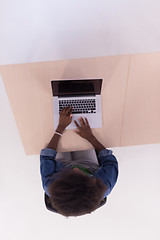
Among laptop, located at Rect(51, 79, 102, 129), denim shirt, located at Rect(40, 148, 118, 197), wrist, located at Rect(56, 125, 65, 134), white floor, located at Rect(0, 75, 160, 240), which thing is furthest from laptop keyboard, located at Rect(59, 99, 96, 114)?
white floor, located at Rect(0, 75, 160, 240)

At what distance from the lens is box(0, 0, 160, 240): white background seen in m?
1.80

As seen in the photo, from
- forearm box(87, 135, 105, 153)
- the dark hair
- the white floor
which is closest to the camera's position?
the dark hair

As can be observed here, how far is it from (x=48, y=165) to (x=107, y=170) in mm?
363

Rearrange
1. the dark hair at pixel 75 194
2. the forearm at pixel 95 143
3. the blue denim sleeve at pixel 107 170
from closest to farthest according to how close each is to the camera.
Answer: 1. the dark hair at pixel 75 194
2. the blue denim sleeve at pixel 107 170
3. the forearm at pixel 95 143

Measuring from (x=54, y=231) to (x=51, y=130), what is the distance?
1.05m

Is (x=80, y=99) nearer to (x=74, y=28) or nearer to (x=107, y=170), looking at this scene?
(x=107, y=170)

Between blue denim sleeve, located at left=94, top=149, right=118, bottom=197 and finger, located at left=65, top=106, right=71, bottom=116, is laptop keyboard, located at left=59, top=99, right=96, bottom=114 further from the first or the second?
blue denim sleeve, located at left=94, top=149, right=118, bottom=197

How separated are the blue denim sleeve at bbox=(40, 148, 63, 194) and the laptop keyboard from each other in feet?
0.94

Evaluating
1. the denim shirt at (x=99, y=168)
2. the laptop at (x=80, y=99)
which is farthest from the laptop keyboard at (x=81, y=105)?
the denim shirt at (x=99, y=168)

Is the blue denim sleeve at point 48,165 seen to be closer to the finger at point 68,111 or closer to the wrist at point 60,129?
the wrist at point 60,129

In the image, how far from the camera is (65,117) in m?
1.28

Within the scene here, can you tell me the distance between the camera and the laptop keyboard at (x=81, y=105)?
1291 millimetres
